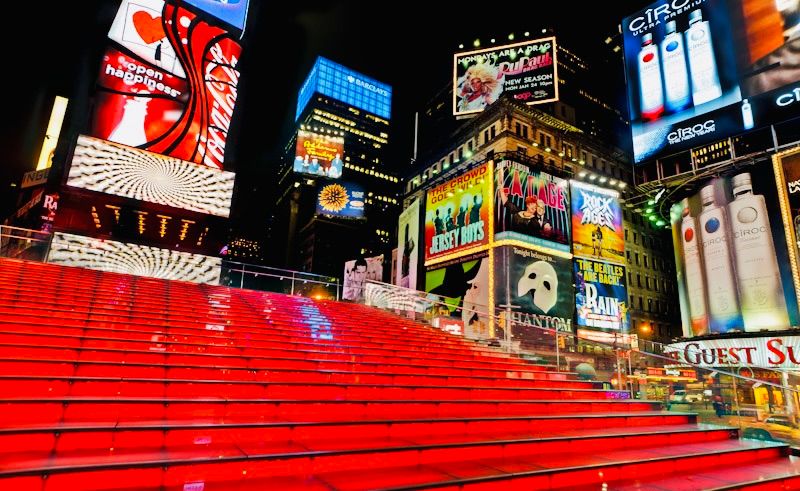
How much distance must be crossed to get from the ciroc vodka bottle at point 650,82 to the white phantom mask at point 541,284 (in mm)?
10946

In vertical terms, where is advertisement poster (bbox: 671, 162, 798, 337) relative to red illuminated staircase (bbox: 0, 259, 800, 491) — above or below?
above

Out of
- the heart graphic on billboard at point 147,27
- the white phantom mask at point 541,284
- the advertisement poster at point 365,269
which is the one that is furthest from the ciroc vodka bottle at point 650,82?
the heart graphic on billboard at point 147,27

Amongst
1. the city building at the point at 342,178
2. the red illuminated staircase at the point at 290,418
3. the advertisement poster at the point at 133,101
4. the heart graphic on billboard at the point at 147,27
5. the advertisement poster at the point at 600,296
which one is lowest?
the red illuminated staircase at the point at 290,418

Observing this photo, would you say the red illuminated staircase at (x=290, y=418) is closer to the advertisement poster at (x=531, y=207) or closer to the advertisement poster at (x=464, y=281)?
the advertisement poster at (x=464, y=281)

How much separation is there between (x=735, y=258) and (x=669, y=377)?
17.1 meters

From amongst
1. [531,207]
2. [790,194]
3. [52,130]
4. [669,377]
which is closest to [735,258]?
[790,194]

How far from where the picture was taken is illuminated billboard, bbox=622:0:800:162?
18906 millimetres

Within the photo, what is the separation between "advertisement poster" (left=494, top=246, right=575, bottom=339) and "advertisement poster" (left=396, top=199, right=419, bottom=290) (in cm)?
1116

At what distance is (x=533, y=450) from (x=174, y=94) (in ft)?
64.7

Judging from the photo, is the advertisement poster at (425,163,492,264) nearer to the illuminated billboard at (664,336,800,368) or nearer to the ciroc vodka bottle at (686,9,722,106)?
the ciroc vodka bottle at (686,9,722,106)

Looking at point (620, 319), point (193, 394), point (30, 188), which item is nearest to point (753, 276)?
point (620, 319)

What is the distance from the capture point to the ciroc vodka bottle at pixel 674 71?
2152 cm

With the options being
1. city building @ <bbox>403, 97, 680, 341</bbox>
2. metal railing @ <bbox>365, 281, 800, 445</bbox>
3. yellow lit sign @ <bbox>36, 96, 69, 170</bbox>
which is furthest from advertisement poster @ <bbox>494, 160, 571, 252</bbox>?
yellow lit sign @ <bbox>36, 96, 69, 170</bbox>

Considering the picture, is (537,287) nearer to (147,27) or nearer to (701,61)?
(701,61)
